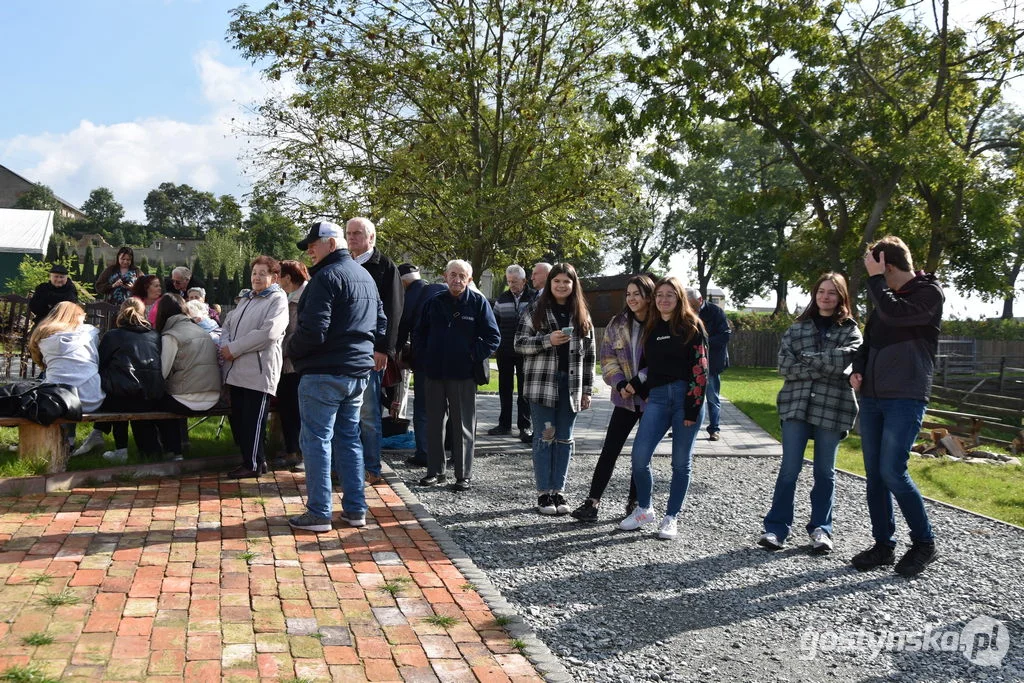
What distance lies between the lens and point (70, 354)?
721 cm

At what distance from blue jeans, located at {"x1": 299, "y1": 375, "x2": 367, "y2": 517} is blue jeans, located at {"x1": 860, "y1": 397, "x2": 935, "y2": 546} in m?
3.27

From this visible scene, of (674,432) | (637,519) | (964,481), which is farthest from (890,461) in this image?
(964,481)

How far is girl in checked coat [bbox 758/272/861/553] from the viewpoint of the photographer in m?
6.04

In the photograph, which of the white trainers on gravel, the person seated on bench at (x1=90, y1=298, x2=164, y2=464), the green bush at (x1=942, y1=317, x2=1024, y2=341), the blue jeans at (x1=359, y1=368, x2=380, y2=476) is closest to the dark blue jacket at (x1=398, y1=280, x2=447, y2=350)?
the blue jeans at (x1=359, y1=368, x2=380, y2=476)

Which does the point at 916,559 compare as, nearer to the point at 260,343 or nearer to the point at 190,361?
the point at 260,343

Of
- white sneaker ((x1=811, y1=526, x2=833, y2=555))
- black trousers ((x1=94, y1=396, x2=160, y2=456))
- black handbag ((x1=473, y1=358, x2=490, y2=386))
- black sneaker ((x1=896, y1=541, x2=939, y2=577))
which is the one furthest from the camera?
black handbag ((x1=473, y1=358, x2=490, y2=386))

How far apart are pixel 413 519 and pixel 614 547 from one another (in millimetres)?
1420

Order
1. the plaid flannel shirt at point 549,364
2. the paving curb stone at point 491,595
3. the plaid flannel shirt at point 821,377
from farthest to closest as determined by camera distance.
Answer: the plaid flannel shirt at point 549,364, the plaid flannel shirt at point 821,377, the paving curb stone at point 491,595

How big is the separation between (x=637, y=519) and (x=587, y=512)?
1.33ft

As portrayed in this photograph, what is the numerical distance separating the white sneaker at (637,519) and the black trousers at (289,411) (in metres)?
3.09

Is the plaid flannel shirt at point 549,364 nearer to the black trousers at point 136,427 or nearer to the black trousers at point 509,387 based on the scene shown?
the black trousers at point 136,427

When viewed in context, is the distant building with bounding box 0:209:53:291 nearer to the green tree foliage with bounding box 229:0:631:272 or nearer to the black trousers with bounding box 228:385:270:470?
the green tree foliage with bounding box 229:0:631:272

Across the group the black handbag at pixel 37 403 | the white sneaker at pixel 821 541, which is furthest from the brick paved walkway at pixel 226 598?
the white sneaker at pixel 821 541

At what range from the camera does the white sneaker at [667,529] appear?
6.39 m
